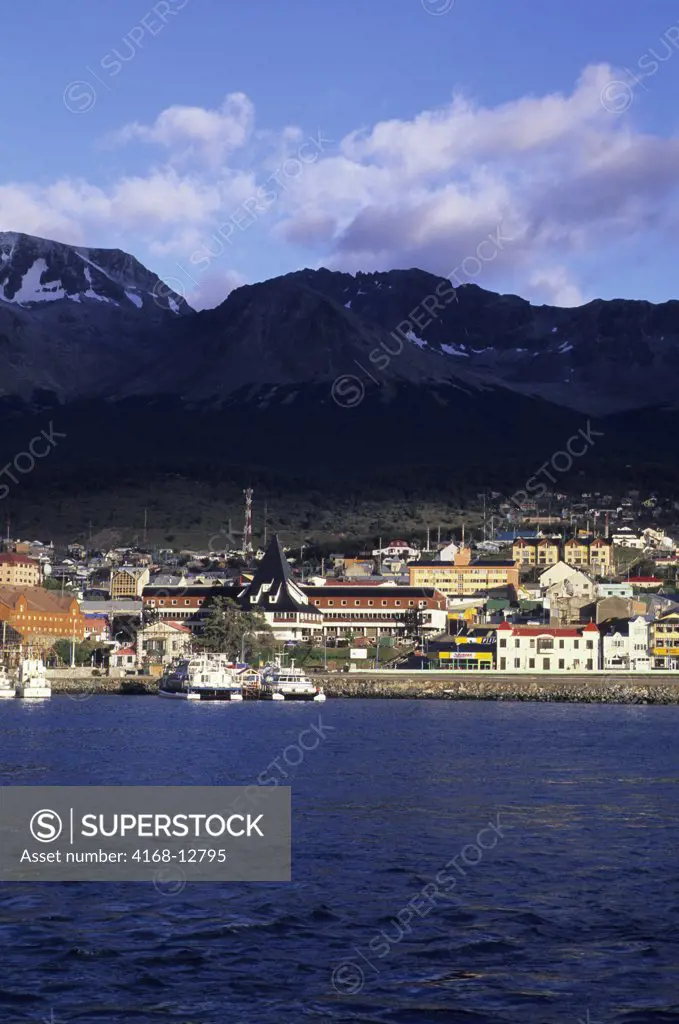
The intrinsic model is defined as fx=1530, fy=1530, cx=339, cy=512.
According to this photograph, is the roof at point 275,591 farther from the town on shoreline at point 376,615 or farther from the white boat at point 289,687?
the white boat at point 289,687

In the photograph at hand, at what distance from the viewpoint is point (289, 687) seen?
103m

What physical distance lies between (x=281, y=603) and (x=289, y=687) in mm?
44158

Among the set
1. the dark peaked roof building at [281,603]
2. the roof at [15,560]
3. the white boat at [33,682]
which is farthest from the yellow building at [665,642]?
the roof at [15,560]

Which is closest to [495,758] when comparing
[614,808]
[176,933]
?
[614,808]

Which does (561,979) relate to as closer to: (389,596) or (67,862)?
(67,862)

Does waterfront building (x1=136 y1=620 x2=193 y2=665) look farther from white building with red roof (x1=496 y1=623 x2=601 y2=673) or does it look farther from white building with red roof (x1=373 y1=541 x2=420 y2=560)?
white building with red roof (x1=373 y1=541 x2=420 y2=560)

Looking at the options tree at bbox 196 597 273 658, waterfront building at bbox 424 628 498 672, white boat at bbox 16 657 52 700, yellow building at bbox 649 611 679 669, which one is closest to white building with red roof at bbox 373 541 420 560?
waterfront building at bbox 424 628 498 672

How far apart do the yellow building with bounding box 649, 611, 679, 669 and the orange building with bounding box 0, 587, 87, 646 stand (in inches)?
1949

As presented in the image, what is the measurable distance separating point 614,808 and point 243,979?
19.9 meters

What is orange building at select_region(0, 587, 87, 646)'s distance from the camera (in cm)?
13275

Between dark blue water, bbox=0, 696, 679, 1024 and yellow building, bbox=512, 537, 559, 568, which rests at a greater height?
yellow building, bbox=512, 537, 559, 568

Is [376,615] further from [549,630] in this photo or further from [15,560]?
[15,560]

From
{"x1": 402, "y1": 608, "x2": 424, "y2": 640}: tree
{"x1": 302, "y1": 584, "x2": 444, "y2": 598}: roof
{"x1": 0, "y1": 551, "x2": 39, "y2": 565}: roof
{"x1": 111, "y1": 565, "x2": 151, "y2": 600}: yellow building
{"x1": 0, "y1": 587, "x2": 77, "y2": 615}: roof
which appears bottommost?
{"x1": 402, "y1": 608, "x2": 424, "y2": 640}: tree

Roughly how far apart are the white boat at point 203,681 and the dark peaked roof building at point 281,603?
Answer: 30.4 m
